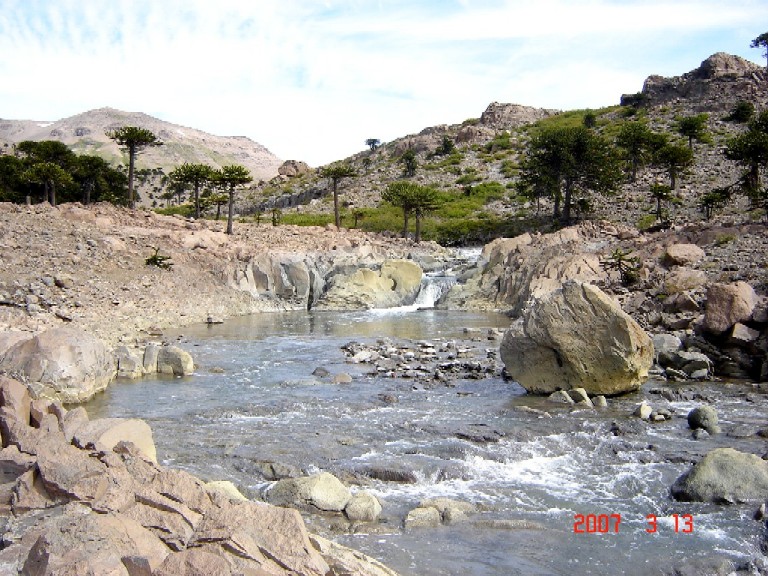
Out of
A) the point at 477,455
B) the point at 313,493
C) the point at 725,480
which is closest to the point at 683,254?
the point at 477,455

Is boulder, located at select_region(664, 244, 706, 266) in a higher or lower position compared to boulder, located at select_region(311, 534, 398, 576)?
higher

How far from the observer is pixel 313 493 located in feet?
30.8

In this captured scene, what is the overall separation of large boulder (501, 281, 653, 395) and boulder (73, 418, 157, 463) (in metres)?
→ 9.16

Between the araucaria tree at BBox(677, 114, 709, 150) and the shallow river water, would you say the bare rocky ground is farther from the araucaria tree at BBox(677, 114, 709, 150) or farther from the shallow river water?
the araucaria tree at BBox(677, 114, 709, 150)

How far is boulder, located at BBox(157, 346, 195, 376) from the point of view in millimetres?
18781

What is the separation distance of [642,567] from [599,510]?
165cm

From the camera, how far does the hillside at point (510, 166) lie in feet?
205

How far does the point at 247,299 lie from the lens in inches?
1460

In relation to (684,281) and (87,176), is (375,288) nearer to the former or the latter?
(684,281)

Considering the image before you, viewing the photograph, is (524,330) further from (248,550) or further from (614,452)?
(248,550)

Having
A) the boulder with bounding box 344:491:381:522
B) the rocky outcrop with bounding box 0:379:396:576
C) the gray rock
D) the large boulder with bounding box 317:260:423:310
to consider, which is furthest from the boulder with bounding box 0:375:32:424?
the large boulder with bounding box 317:260:423:310

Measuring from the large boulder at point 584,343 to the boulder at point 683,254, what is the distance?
57.1 feet
